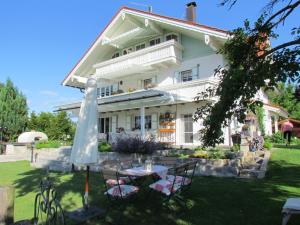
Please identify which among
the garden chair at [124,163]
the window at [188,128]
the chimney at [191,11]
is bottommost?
the garden chair at [124,163]

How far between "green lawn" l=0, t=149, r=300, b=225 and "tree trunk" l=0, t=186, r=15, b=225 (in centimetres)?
201

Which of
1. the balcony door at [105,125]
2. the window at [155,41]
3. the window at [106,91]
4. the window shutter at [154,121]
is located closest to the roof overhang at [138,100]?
the window shutter at [154,121]

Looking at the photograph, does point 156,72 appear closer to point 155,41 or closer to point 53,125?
point 155,41

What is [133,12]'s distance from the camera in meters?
20.7

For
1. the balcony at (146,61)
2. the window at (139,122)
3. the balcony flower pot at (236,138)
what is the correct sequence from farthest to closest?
the window at (139,122) < the balcony at (146,61) < the balcony flower pot at (236,138)

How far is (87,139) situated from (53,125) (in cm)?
2441

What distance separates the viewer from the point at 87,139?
5.92m

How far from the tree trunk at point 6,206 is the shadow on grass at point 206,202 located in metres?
1.89

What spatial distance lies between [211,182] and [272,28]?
522 centimetres

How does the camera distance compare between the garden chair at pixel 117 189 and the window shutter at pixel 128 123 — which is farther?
the window shutter at pixel 128 123

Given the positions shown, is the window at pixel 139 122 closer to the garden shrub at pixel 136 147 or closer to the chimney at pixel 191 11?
the garden shrub at pixel 136 147

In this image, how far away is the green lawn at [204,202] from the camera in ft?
18.3

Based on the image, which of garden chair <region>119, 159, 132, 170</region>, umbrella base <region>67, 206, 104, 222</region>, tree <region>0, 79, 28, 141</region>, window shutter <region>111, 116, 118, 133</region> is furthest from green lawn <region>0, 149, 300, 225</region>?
tree <region>0, 79, 28, 141</region>

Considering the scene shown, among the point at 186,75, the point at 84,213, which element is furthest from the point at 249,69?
the point at 186,75
